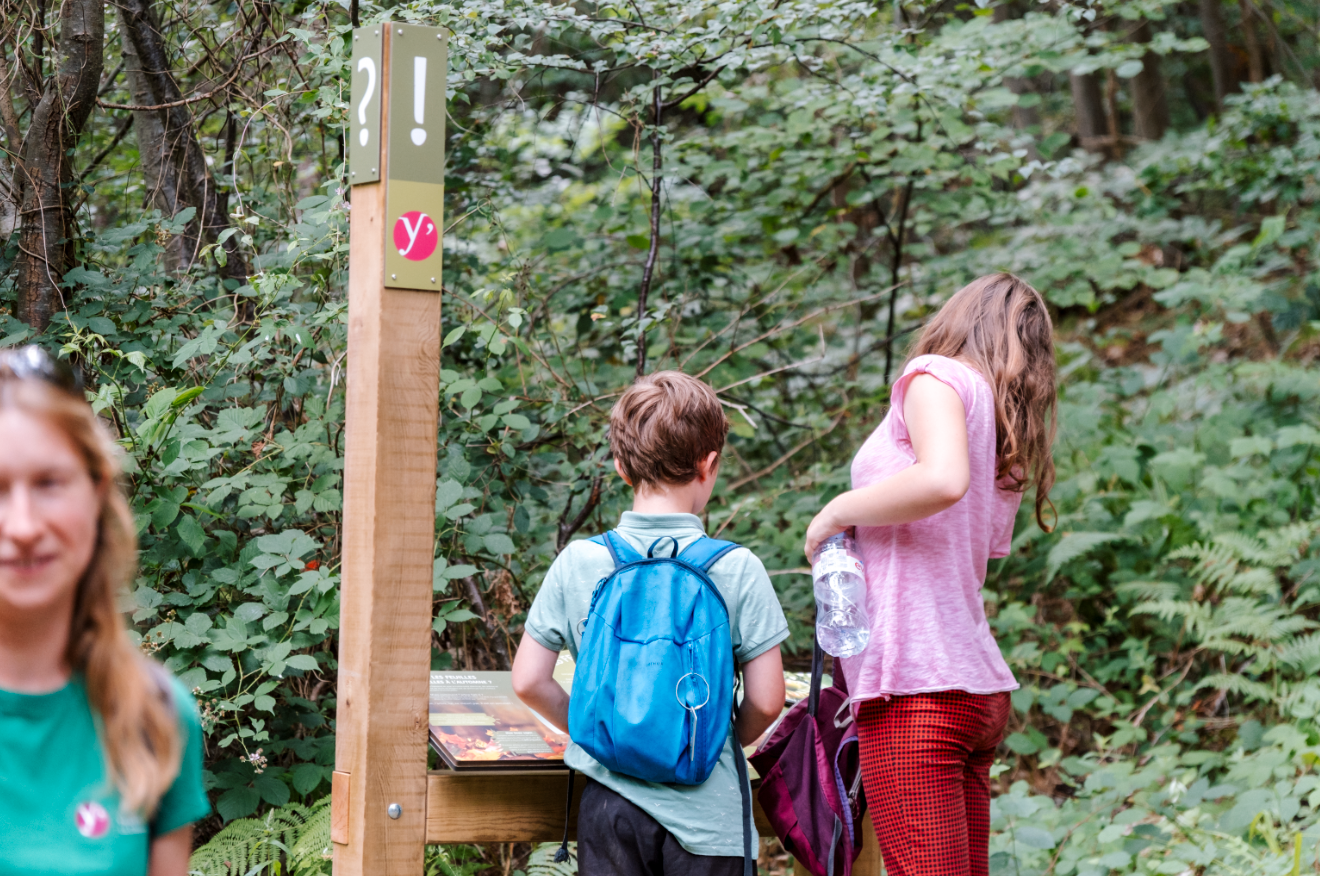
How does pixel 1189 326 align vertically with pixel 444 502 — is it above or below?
above

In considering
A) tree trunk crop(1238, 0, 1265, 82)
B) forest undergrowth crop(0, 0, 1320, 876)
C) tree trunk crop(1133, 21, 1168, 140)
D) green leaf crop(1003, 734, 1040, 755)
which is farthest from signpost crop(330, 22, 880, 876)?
tree trunk crop(1238, 0, 1265, 82)

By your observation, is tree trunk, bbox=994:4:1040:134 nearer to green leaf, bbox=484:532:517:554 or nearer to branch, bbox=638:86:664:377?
branch, bbox=638:86:664:377

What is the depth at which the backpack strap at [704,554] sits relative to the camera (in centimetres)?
238

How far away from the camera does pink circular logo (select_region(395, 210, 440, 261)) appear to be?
7.48 feet

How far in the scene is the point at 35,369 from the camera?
132 cm

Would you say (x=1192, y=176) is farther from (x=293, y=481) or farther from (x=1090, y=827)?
(x=293, y=481)

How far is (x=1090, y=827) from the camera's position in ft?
15.5

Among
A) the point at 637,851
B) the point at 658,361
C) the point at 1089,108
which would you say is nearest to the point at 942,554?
the point at 637,851

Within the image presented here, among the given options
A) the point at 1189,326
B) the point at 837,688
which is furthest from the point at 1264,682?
the point at 837,688

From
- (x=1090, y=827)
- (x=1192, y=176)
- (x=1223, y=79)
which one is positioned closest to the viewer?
(x=1090, y=827)

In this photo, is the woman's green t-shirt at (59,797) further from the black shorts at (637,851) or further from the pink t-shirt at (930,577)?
the pink t-shirt at (930,577)

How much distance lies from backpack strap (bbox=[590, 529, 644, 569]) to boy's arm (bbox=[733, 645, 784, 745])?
0.35 metres

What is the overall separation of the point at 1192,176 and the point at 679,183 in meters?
5.76

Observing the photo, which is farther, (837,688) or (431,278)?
(837,688)
